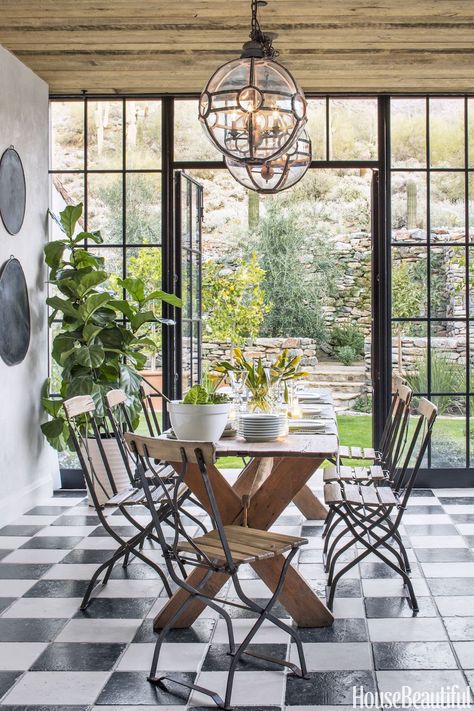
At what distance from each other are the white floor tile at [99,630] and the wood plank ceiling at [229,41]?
3.17 metres

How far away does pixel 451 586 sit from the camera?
3867 mm

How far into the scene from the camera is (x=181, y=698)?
A: 8.85ft

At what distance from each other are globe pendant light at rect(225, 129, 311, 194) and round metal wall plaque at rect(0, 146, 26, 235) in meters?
1.80

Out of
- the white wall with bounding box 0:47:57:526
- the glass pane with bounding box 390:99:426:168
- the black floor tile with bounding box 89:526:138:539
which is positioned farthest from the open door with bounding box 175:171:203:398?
the glass pane with bounding box 390:99:426:168

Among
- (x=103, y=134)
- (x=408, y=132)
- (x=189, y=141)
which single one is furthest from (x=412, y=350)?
(x=189, y=141)

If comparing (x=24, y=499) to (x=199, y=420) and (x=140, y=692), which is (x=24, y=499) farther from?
(x=140, y=692)

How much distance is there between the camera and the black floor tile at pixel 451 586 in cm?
378

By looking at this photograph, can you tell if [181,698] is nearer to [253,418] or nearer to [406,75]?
[253,418]

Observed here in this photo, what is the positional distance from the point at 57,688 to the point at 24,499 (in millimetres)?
2833

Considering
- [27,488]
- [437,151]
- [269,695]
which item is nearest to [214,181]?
[437,151]

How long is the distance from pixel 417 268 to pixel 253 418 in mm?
3090

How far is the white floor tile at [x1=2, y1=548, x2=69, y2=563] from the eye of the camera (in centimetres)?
436

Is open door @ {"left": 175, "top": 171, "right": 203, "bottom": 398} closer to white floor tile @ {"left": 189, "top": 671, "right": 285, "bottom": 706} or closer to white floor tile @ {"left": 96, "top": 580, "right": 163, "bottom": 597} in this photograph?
white floor tile @ {"left": 96, "top": 580, "right": 163, "bottom": 597}

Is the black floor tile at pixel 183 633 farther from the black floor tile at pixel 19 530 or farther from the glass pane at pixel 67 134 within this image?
the glass pane at pixel 67 134
